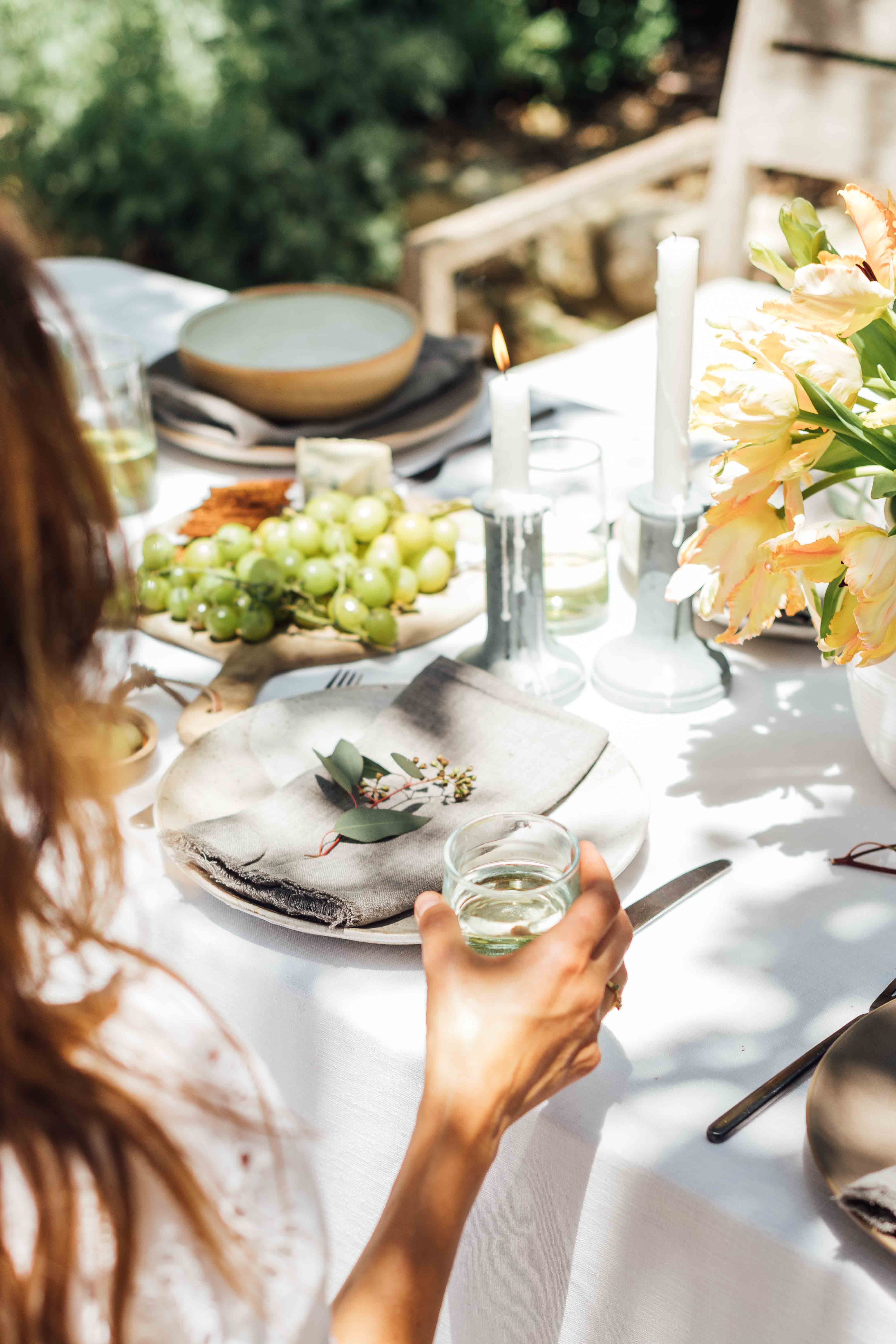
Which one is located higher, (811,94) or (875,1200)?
(811,94)

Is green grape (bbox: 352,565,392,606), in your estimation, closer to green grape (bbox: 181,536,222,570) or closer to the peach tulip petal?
green grape (bbox: 181,536,222,570)

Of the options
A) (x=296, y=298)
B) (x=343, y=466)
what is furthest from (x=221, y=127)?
(x=343, y=466)

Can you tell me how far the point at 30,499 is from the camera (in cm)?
43

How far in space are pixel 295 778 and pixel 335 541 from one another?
327mm

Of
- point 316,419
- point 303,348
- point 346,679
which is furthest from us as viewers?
point 303,348

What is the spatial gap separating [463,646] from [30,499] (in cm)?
74

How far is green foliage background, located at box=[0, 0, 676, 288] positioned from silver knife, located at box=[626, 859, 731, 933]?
13.6 ft

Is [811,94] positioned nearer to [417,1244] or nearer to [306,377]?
[306,377]

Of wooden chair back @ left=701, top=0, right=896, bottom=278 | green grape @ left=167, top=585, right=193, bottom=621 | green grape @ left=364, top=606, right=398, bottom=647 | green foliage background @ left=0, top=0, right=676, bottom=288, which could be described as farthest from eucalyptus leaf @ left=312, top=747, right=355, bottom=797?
green foliage background @ left=0, top=0, right=676, bottom=288

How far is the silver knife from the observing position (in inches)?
31.4

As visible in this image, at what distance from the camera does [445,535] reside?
3.95 feet

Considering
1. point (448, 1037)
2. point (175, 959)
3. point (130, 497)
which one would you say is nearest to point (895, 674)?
point (448, 1037)

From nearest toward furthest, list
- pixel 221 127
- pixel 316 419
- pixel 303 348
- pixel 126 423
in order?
pixel 126 423 → pixel 316 419 → pixel 303 348 → pixel 221 127

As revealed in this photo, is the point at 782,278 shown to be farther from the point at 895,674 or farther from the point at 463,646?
the point at 463,646
